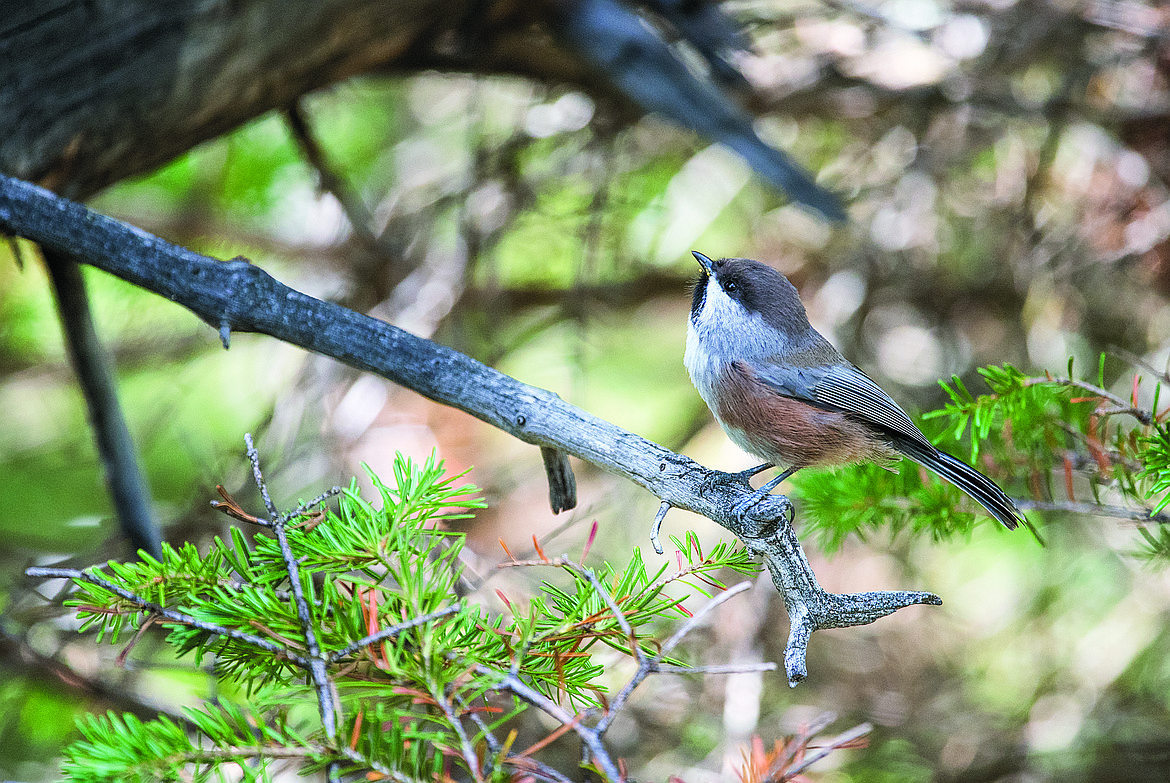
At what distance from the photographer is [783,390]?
233cm

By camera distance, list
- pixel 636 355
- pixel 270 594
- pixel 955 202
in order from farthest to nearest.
Answer: pixel 636 355 < pixel 955 202 < pixel 270 594

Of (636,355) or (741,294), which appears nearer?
(741,294)

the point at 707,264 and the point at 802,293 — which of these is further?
the point at 802,293

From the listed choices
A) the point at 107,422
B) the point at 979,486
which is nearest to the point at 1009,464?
the point at 979,486

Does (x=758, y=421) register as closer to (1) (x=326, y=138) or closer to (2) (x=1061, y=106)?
(2) (x=1061, y=106)

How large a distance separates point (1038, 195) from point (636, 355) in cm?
227

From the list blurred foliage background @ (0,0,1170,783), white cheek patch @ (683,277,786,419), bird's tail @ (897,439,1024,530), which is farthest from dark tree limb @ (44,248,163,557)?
bird's tail @ (897,439,1024,530)

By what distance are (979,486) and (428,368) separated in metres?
1.40

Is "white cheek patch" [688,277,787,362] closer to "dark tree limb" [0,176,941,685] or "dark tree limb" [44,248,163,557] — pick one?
"dark tree limb" [0,176,941,685]

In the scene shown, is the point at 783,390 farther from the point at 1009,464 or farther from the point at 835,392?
the point at 1009,464

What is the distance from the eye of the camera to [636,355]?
485 cm

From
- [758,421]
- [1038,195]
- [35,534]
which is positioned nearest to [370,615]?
[758,421]

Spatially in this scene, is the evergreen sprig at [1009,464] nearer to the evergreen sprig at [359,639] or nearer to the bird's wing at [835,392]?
the bird's wing at [835,392]

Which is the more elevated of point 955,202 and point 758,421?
point 758,421
